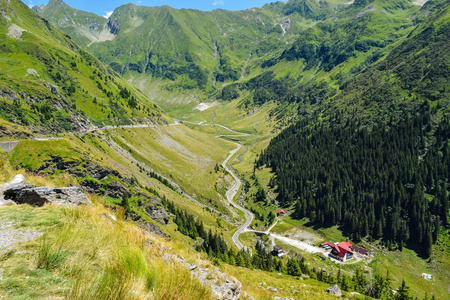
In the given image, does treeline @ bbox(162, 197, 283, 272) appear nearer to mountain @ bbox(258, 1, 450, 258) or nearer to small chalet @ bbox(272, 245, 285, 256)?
small chalet @ bbox(272, 245, 285, 256)

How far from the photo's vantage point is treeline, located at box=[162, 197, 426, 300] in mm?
51062

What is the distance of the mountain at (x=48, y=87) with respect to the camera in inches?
3199

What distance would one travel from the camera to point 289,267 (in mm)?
59531

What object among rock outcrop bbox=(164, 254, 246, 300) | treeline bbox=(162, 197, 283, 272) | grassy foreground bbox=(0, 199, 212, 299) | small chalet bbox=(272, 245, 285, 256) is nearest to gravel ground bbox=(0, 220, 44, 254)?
grassy foreground bbox=(0, 199, 212, 299)

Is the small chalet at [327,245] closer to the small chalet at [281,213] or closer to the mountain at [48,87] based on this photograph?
the small chalet at [281,213]

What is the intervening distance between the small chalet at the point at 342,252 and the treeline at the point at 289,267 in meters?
6.48

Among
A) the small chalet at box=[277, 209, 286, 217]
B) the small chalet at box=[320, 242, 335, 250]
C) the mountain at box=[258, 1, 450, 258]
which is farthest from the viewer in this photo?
the small chalet at box=[277, 209, 286, 217]

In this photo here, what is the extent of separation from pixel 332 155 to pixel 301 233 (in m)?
67.2

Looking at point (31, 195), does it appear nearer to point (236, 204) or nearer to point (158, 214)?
point (158, 214)

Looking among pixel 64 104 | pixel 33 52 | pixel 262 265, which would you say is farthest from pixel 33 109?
pixel 262 265

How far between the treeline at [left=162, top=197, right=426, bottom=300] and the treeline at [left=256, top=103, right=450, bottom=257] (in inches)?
1177

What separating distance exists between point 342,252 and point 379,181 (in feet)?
163

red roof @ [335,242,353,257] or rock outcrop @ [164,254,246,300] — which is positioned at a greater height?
rock outcrop @ [164,254,246,300]

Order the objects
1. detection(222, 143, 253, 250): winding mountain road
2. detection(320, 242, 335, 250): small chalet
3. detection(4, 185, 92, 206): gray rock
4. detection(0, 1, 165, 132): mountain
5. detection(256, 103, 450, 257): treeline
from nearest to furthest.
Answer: detection(4, 185, 92, 206): gray rock → detection(0, 1, 165, 132): mountain → detection(320, 242, 335, 250): small chalet → detection(256, 103, 450, 257): treeline → detection(222, 143, 253, 250): winding mountain road
